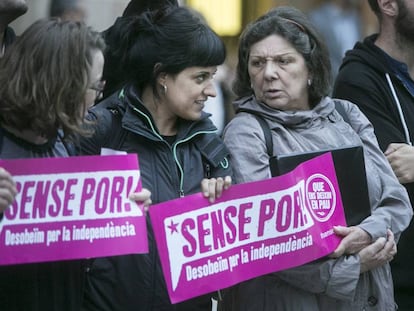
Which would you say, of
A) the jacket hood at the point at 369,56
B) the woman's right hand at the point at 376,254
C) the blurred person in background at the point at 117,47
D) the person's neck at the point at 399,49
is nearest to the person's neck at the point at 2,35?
the blurred person in background at the point at 117,47

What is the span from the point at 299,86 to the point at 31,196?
145 centimetres

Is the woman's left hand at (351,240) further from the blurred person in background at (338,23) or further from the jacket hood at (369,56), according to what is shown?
the blurred person in background at (338,23)

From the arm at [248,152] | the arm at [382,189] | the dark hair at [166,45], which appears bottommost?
the arm at [382,189]

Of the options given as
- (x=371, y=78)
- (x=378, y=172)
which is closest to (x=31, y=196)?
(x=378, y=172)

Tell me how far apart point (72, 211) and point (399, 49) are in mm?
2316

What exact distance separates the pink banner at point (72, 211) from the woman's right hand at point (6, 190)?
14 centimetres

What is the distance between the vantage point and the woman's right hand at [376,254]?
4391mm

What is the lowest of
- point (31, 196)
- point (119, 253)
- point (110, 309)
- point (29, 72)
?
point (110, 309)

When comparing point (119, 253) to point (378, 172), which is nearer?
point (119, 253)

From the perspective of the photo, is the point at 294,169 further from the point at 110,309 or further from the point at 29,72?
the point at 29,72

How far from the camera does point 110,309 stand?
160 inches

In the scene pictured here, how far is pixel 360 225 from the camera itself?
444 centimetres

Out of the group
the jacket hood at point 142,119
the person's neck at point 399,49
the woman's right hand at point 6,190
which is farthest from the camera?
the person's neck at point 399,49

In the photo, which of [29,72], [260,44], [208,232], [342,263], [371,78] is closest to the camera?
[29,72]
